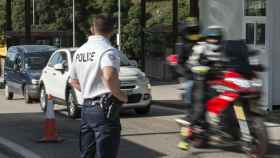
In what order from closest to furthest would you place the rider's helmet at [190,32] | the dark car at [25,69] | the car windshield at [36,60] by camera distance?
the rider's helmet at [190,32], the dark car at [25,69], the car windshield at [36,60]

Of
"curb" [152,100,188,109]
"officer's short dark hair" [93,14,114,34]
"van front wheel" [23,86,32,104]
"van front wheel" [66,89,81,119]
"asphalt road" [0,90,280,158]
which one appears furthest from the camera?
"van front wheel" [23,86,32,104]

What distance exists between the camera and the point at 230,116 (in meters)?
8.80

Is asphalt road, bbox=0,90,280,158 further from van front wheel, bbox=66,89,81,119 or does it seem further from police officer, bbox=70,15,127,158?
police officer, bbox=70,15,127,158

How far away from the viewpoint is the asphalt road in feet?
31.4

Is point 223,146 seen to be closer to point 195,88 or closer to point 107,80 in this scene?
point 195,88

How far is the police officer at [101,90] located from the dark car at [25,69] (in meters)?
12.5

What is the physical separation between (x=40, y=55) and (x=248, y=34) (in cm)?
731

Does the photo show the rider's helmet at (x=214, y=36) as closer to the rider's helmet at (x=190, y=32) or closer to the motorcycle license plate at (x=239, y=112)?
the rider's helmet at (x=190, y=32)

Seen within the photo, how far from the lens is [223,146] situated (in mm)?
9820

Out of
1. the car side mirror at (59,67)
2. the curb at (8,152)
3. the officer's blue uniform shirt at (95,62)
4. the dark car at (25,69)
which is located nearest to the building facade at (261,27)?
the car side mirror at (59,67)

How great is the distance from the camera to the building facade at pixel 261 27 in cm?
1442

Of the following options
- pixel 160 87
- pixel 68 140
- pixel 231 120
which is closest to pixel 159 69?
pixel 160 87

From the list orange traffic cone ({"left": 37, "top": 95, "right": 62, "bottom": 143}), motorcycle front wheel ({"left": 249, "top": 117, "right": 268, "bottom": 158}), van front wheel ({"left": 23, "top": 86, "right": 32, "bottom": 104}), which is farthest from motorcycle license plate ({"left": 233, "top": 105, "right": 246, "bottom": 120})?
van front wheel ({"left": 23, "top": 86, "right": 32, "bottom": 104})

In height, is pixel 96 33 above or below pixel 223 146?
above
